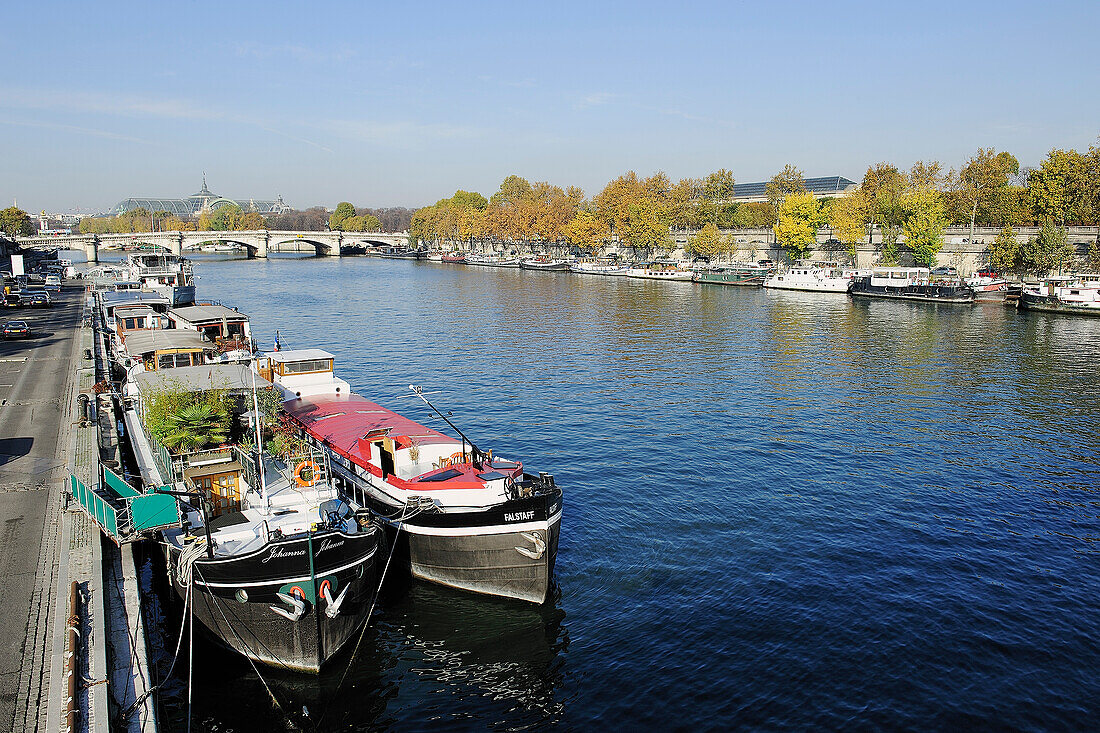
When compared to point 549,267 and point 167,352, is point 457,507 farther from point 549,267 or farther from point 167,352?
point 549,267

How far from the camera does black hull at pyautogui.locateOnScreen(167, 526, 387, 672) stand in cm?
1955

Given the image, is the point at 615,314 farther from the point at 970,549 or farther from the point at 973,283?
the point at 970,549

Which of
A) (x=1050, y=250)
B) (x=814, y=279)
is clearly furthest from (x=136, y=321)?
(x=1050, y=250)

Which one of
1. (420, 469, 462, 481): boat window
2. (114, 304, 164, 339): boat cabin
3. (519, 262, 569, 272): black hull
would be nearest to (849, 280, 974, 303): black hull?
(519, 262, 569, 272): black hull

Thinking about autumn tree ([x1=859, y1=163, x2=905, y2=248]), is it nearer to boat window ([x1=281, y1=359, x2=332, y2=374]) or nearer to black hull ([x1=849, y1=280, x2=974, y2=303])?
black hull ([x1=849, y1=280, x2=974, y2=303])

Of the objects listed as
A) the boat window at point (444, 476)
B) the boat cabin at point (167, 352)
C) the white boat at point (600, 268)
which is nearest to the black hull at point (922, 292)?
the white boat at point (600, 268)

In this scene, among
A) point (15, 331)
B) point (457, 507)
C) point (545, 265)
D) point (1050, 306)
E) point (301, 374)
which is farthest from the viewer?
point (545, 265)

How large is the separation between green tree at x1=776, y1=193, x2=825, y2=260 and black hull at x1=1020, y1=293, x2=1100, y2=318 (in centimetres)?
4297

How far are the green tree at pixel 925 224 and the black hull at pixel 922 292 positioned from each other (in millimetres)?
14400

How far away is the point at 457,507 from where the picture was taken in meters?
24.0

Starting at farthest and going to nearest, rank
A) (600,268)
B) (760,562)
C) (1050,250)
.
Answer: (600,268) → (1050,250) → (760,562)

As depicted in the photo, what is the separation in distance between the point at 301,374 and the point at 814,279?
99814 mm

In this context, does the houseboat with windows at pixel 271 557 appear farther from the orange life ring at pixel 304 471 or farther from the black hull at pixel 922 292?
the black hull at pixel 922 292

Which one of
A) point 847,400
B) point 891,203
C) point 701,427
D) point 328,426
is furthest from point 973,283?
point 328,426
